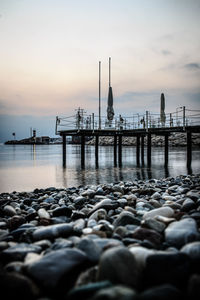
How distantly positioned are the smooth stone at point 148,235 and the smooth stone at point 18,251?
→ 0.93 meters

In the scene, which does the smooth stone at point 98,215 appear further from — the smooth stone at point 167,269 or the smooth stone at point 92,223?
the smooth stone at point 167,269

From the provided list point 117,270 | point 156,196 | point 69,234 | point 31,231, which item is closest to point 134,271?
point 117,270

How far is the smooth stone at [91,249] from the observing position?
1884mm

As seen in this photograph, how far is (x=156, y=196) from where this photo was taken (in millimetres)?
4738

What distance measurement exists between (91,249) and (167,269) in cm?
63

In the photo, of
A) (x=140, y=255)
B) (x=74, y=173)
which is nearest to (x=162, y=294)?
(x=140, y=255)

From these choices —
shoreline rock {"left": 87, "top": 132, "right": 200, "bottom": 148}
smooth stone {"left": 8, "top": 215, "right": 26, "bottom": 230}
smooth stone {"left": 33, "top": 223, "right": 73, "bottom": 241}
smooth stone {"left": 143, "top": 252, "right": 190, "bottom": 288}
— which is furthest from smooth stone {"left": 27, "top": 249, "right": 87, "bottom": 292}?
shoreline rock {"left": 87, "top": 132, "right": 200, "bottom": 148}

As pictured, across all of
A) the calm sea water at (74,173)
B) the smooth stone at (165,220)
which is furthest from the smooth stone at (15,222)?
the calm sea water at (74,173)

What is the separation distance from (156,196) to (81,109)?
49.7 feet

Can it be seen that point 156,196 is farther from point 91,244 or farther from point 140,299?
point 140,299

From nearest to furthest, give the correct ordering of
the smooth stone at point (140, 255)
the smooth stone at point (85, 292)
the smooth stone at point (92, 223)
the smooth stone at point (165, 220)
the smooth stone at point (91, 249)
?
the smooth stone at point (85, 292), the smooth stone at point (140, 255), the smooth stone at point (91, 249), the smooth stone at point (165, 220), the smooth stone at point (92, 223)

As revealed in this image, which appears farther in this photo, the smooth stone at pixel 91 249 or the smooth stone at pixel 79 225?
the smooth stone at pixel 79 225

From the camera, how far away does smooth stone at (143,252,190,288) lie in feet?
5.20

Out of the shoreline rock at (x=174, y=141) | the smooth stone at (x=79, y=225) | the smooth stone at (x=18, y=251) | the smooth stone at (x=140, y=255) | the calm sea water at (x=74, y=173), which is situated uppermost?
the shoreline rock at (x=174, y=141)
